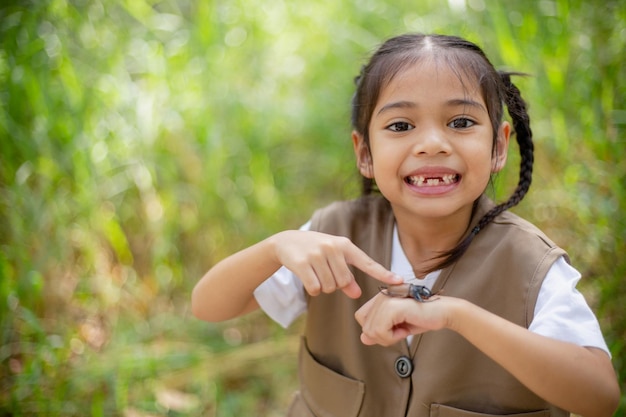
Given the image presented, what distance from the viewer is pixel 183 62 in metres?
2.63

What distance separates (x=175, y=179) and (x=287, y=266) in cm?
143

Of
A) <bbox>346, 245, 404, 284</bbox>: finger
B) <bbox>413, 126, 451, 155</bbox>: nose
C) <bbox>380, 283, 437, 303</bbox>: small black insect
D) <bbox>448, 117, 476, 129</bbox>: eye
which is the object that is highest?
<bbox>448, 117, 476, 129</bbox>: eye

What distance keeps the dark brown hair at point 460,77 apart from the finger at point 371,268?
0.24 m

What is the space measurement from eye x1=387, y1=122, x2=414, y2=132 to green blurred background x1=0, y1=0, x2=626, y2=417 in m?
0.64

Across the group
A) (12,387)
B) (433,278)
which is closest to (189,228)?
(12,387)

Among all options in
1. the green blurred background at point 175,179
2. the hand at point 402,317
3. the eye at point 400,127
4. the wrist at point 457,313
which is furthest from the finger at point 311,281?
the green blurred background at point 175,179

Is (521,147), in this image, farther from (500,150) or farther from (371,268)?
(371,268)

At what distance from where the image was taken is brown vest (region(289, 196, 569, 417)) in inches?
51.5

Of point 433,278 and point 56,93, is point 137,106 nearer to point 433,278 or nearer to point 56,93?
point 56,93

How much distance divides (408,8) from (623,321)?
6.04 ft

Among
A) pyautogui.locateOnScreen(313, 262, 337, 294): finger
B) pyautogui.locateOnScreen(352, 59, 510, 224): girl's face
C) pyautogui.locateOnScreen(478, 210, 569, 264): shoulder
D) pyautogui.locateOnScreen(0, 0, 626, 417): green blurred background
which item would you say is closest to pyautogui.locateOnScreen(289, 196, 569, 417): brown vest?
pyautogui.locateOnScreen(478, 210, 569, 264): shoulder

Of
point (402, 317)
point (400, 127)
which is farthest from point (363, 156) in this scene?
point (402, 317)

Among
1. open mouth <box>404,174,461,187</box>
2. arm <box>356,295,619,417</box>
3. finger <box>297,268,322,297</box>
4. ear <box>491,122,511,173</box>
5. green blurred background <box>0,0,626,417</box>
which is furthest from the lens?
green blurred background <box>0,0,626,417</box>

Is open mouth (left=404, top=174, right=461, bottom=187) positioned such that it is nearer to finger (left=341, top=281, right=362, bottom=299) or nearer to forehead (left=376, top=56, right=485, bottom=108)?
forehead (left=376, top=56, right=485, bottom=108)
